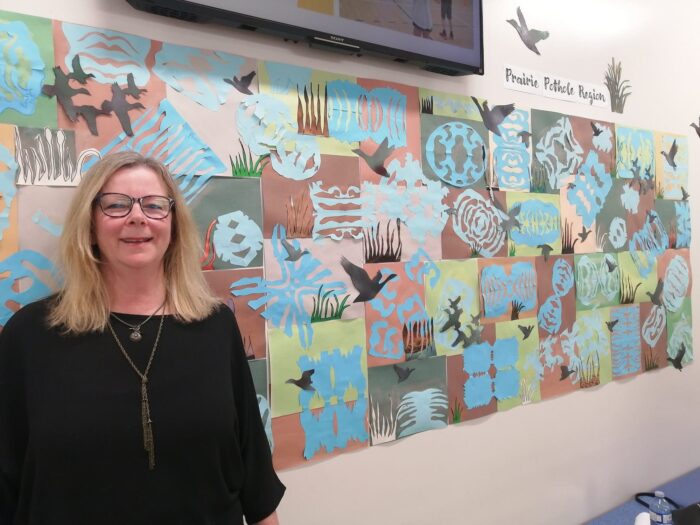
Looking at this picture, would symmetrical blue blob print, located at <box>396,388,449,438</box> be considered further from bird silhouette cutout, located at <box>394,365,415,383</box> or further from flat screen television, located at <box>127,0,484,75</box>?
flat screen television, located at <box>127,0,484,75</box>

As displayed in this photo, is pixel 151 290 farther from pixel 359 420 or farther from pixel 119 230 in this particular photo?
pixel 359 420

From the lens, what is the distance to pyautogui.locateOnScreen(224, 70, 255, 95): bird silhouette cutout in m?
1.18

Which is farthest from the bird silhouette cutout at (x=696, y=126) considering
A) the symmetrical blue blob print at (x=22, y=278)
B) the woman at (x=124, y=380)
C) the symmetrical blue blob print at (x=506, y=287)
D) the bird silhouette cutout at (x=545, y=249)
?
the symmetrical blue blob print at (x=22, y=278)

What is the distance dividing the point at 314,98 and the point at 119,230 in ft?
2.00

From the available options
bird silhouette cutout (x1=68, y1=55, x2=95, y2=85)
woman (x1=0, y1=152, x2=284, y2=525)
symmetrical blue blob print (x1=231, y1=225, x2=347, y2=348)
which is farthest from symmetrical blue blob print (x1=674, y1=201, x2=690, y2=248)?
bird silhouette cutout (x1=68, y1=55, x2=95, y2=85)

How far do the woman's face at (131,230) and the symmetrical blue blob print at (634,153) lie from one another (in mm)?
1699

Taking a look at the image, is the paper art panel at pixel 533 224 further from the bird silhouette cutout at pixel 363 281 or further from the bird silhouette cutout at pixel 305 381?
the bird silhouette cutout at pixel 305 381

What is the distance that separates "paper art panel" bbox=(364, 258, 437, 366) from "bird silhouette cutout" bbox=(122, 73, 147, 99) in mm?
683

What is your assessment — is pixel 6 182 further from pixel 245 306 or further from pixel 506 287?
pixel 506 287

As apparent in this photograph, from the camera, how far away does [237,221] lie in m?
1.18

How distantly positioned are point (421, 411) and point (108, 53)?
1180 millimetres

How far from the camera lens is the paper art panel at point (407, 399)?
1372 millimetres

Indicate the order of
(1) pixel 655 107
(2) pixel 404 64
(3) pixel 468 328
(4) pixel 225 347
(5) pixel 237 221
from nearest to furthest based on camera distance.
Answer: (4) pixel 225 347 → (5) pixel 237 221 → (2) pixel 404 64 → (3) pixel 468 328 → (1) pixel 655 107

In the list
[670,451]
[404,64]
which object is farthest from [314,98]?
[670,451]
